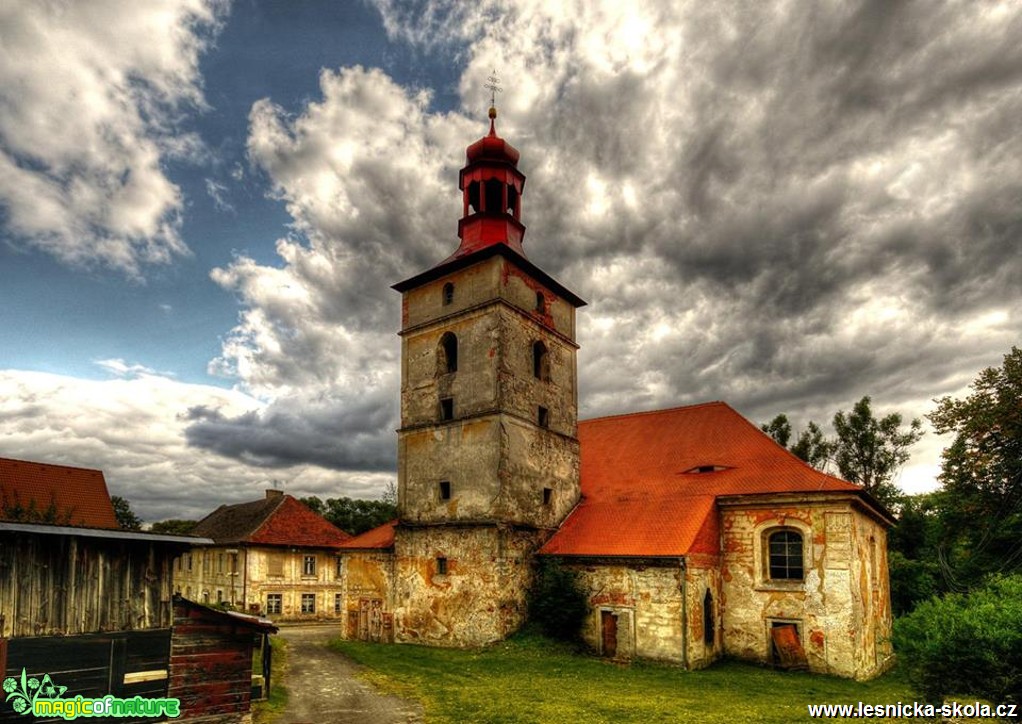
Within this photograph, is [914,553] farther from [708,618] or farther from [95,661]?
[95,661]

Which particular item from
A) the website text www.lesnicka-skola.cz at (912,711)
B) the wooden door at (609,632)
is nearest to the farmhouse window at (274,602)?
the wooden door at (609,632)

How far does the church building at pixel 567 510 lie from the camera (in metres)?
19.0

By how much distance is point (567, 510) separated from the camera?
24766 millimetres

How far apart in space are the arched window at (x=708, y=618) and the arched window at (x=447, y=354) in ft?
38.4

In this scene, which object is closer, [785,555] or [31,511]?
[785,555]

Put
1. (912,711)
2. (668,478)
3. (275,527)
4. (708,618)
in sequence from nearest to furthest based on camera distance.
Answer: (912,711) < (708,618) < (668,478) < (275,527)

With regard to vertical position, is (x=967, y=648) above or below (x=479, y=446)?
below

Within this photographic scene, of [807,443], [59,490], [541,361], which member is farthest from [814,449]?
[59,490]

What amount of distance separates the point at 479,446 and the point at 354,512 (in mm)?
42766

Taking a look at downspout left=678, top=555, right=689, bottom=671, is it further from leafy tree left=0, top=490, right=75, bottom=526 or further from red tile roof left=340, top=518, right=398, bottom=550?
leafy tree left=0, top=490, right=75, bottom=526

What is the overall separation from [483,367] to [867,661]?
1473 centimetres

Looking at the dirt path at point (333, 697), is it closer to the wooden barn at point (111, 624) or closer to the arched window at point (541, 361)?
the wooden barn at point (111, 624)

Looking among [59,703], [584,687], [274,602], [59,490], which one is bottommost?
[274,602]

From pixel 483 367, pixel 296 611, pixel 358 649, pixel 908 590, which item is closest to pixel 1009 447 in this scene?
pixel 908 590
